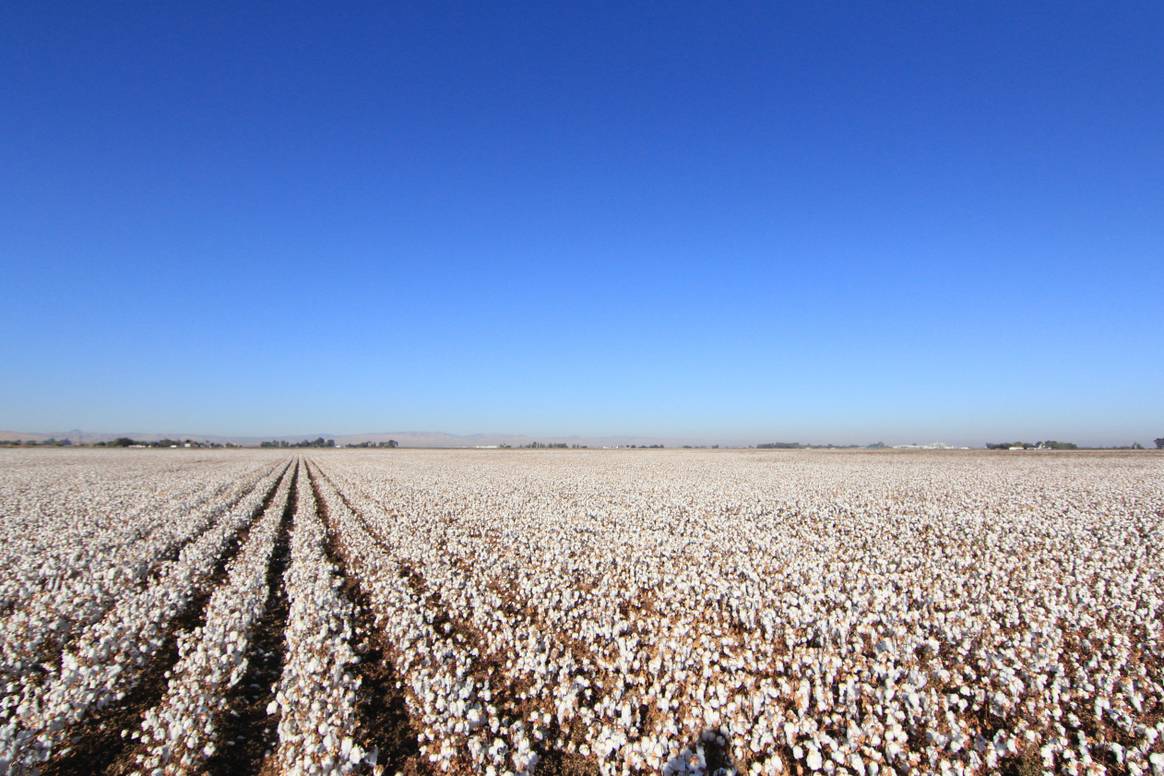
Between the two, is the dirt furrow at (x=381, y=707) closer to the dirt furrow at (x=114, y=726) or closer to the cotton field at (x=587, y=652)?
the cotton field at (x=587, y=652)

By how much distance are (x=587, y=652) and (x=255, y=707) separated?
4.04 metres

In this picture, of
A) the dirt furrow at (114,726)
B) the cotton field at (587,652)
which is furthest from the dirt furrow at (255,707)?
the dirt furrow at (114,726)

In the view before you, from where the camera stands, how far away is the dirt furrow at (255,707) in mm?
5527

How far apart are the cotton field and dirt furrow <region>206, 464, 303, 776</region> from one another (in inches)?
1.4

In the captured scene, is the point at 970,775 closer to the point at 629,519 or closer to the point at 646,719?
the point at 646,719

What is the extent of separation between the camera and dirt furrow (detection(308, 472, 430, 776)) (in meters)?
5.49

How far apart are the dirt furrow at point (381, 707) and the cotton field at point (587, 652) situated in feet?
0.12

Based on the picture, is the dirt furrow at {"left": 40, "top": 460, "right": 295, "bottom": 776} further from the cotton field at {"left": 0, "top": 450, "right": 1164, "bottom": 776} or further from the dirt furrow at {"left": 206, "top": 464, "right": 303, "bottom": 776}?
the dirt furrow at {"left": 206, "top": 464, "right": 303, "bottom": 776}

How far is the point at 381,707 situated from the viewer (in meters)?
6.49

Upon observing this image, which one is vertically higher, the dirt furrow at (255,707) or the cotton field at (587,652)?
the cotton field at (587,652)

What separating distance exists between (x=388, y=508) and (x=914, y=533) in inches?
723

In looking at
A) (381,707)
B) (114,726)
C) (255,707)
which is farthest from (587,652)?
(114,726)

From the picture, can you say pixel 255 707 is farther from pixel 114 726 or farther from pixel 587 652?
pixel 587 652

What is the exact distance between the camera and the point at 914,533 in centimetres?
1622
